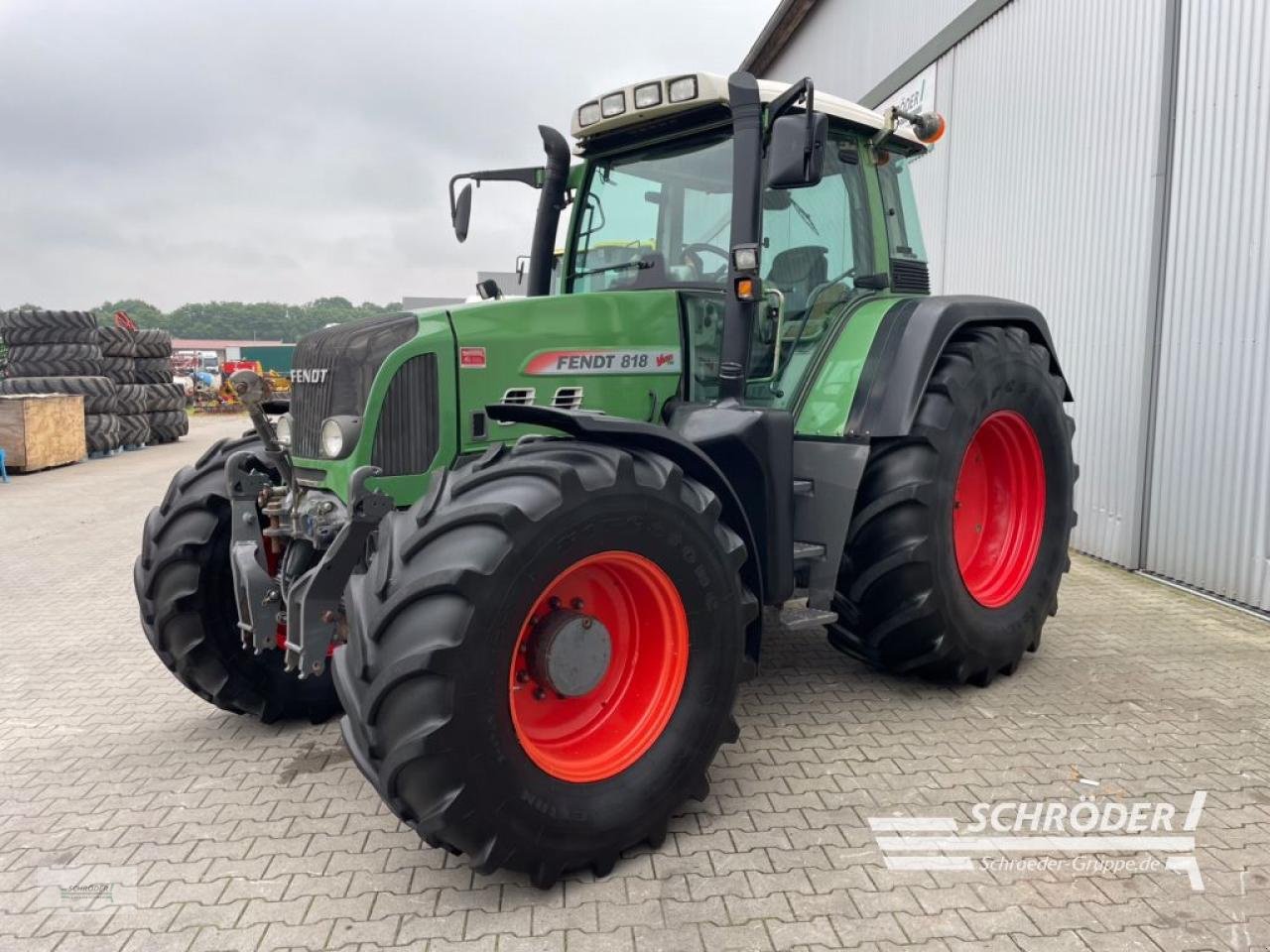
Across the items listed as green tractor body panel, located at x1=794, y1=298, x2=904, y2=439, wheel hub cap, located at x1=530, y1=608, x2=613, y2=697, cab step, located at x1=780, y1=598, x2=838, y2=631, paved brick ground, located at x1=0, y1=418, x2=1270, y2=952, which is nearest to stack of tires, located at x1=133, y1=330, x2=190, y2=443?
paved brick ground, located at x1=0, y1=418, x2=1270, y2=952

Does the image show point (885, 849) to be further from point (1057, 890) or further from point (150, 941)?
point (150, 941)

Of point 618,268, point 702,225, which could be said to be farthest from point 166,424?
point 702,225

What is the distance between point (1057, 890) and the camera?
2.61 metres

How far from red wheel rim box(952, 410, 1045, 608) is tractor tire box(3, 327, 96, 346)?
627 inches

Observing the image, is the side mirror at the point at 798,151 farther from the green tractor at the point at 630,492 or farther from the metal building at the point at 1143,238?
the metal building at the point at 1143,238

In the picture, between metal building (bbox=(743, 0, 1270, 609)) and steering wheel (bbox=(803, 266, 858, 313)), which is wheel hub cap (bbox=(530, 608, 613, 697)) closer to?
steering wheel (bbox=(803, 266, 858, 313))

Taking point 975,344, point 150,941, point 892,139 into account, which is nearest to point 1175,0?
point 892,139

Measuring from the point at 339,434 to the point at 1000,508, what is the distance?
3.19 meters

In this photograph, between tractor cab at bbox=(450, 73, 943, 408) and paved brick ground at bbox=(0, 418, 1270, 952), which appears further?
tractor cab at bbox=(450, 73, 943, 408)

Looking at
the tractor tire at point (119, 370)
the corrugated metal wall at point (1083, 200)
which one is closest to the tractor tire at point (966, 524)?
the corrugated metal wall at point (1083, 200)

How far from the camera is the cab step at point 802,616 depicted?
11.7ft

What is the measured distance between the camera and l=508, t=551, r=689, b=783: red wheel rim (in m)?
2.83

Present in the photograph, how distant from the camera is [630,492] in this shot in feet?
8.92

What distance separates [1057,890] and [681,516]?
1.50 metres
